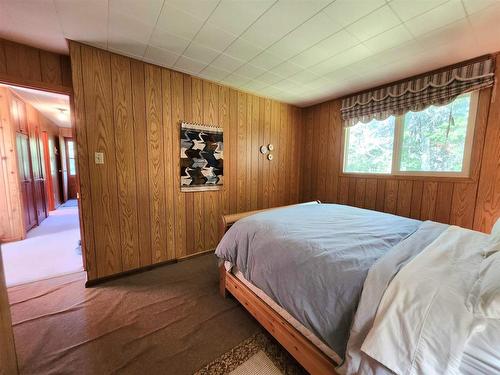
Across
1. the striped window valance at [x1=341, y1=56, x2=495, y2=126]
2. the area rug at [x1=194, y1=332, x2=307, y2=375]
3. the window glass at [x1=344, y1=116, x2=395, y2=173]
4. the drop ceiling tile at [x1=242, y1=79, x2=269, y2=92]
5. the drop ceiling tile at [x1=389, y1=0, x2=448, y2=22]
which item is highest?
the drop ceiling tile at [x1=242, y1=79, x2=269, y2=92]

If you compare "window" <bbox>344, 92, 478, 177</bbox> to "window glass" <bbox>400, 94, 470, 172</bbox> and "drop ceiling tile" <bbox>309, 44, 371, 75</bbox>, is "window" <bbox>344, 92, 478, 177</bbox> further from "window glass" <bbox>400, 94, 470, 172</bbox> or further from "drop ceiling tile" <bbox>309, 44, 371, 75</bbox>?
"drop ceiling tile" <bbox>309, 44, 371, 75</bbox>

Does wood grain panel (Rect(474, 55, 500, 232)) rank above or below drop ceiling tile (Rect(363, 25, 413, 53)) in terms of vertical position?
below

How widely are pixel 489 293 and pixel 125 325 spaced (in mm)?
2123

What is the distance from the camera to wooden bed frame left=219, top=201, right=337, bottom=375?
1.07 m

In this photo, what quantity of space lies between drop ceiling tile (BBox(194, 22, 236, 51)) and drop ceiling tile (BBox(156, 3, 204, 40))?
0.18 feet

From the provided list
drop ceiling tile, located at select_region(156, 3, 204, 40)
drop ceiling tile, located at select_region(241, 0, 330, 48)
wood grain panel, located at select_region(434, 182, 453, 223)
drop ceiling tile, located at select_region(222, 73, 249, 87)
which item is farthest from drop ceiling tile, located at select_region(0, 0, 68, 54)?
wood grain panel, located at select_region(434, 182, 453, 223)

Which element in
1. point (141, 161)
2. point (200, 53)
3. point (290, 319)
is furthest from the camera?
point (141, 161)

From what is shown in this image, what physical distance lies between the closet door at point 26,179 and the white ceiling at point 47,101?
706mm

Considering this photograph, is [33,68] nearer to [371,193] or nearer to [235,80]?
[235,80]

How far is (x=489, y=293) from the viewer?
72 centimetres

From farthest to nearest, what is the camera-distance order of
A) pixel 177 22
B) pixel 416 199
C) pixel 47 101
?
pixel 47 101
pixel 416 199
pixel 177 22

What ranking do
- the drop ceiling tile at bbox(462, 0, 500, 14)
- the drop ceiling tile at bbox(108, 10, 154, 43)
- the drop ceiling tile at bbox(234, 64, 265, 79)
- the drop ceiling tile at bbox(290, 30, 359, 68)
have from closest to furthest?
the drop ceiling tile at bbox(462, 0, 500, 14), the drop ceiling tile at bbox(108, 10, 154, 43), the drop ceiling tile at bbox(290, 30, 359, 68), the drop ceiling tile at bbox(234, 64, 265, 79)

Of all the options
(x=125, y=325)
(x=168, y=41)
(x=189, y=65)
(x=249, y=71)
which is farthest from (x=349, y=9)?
(x=125, y=325)

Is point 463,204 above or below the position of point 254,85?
below
